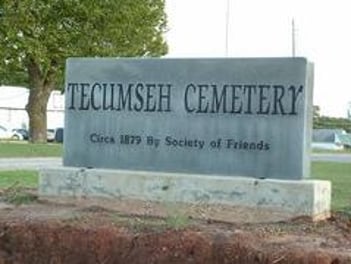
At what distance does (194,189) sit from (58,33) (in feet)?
114

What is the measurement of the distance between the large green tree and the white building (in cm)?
3389

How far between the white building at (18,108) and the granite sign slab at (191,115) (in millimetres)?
70813

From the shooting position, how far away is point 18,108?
85.1 meters

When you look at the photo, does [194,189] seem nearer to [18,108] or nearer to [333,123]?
[18,108]

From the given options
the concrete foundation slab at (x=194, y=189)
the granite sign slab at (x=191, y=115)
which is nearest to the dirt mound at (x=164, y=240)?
the concrete foundation slab at (x=194, y=189)

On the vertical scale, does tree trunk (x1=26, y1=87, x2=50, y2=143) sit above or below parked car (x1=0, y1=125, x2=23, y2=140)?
above

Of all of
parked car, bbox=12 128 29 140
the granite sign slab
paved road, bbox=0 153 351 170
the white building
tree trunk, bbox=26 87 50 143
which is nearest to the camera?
the granite sign slab

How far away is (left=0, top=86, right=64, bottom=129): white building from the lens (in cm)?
8250

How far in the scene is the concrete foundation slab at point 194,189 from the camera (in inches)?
371

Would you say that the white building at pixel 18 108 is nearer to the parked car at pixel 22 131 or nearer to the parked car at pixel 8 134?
the parked car at pixel 22 131

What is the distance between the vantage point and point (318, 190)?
9.46m

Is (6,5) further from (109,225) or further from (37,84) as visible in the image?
(109,225)

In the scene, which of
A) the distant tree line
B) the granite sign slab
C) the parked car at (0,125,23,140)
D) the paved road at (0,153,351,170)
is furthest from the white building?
the granite sign slab

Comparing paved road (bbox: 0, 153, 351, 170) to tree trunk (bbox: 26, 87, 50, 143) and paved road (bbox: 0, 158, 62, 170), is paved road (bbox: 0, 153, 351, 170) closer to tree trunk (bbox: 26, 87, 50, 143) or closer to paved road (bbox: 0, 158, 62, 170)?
paved road (bbox: 0, 158, 62, 170)
